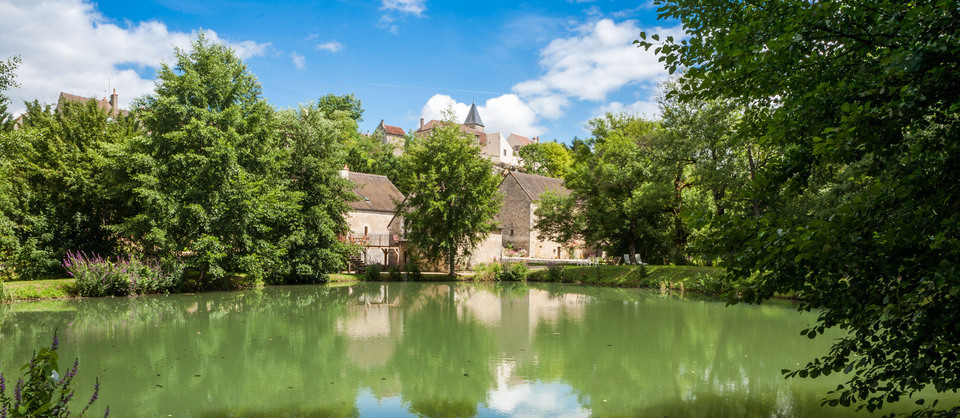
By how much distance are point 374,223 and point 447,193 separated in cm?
907

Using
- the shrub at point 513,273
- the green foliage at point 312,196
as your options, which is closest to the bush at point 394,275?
the green foliage at point 312,196

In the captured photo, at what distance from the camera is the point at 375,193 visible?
42.5 meters

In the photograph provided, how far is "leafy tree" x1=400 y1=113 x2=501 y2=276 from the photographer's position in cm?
3331

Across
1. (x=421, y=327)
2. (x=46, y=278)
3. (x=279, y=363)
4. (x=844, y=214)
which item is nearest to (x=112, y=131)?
(x=46, y=278)

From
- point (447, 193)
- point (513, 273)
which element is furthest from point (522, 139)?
point (447, 193)

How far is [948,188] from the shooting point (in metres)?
3.60

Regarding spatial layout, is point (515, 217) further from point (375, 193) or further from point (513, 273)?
point (513, 273)

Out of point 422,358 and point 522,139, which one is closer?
point 422,358

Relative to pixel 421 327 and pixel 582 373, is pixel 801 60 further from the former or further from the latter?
pixel 421 327

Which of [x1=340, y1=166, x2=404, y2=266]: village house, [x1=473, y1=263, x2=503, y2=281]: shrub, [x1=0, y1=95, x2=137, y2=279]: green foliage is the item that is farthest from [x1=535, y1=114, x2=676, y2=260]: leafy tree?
[x1=0, y1=95, x2=137, y2=279]: green foliage

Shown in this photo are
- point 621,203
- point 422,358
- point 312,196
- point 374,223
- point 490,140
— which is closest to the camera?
point 422,358

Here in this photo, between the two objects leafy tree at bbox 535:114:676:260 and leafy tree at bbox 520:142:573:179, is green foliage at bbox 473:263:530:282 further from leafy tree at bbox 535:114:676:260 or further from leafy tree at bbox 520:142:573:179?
leafy tree at bbox 520:142:573:179

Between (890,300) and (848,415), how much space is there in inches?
155

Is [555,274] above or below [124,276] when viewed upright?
below
